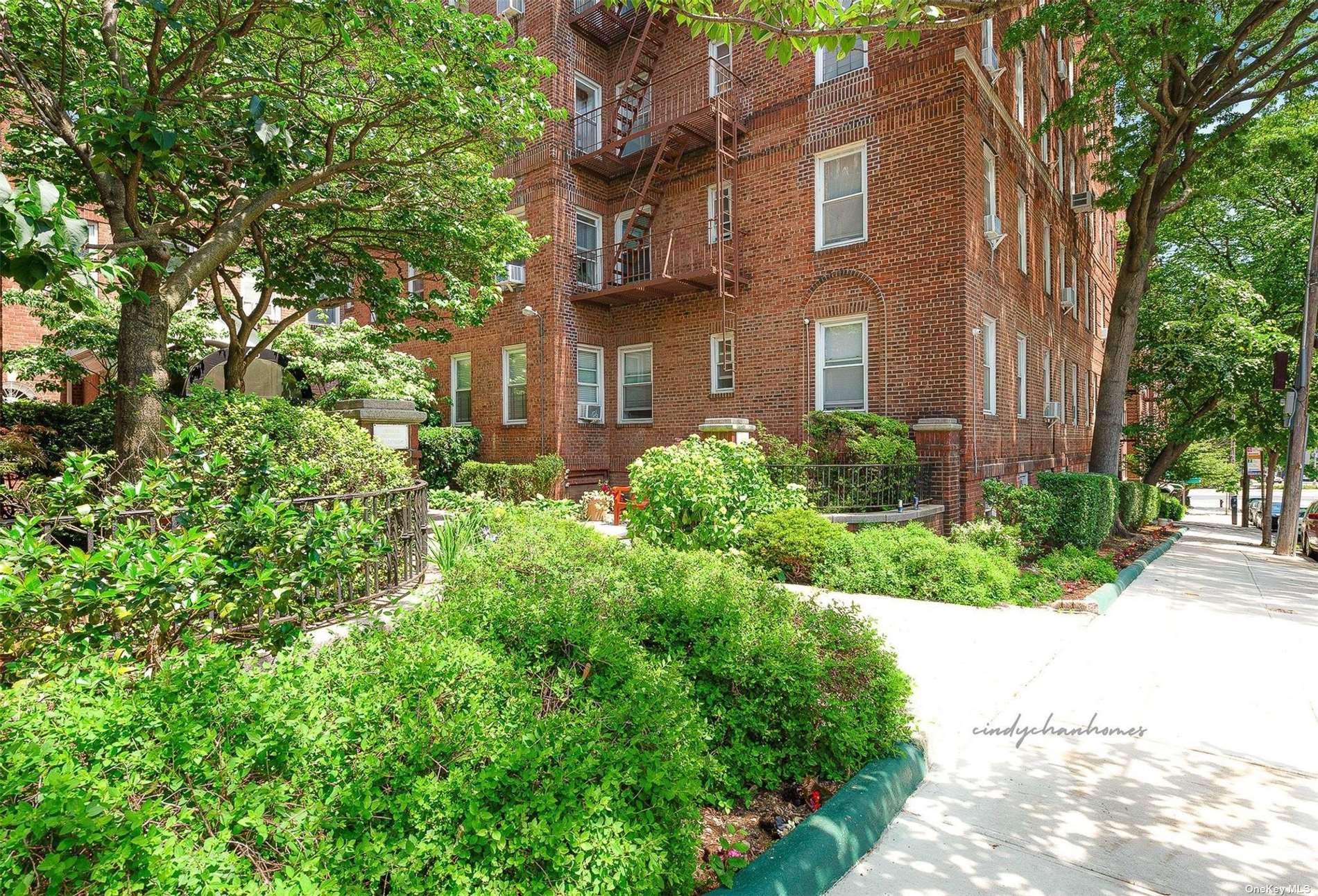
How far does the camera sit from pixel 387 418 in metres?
8.58

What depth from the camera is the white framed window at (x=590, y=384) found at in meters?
15.7

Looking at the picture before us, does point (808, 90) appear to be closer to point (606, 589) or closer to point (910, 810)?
point (606, 589)

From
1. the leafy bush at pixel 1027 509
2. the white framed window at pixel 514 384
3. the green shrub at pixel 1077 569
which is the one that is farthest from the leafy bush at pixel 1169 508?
the white framed window at pixel 514 384

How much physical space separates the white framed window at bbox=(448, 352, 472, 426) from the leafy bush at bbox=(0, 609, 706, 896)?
50.1 feet

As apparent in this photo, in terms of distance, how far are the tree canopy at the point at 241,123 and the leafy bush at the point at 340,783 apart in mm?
3249

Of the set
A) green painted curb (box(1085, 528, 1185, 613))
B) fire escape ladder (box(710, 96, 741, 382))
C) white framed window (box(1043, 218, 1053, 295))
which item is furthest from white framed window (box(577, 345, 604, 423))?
white framed window (box(1043, 218, 1053, 295))

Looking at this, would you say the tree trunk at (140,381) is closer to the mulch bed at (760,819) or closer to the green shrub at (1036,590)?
the mulch bed at (760,819)

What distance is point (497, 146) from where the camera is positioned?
321 inches

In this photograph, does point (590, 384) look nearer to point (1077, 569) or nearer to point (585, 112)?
point (585, 112)

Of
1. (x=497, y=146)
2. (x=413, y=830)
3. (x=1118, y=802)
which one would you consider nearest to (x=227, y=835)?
(x=413, y=830)

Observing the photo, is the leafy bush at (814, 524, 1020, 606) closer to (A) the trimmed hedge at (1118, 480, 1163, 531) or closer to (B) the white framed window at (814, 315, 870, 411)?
(B) the white framed window at (814, 315, 870, 411)

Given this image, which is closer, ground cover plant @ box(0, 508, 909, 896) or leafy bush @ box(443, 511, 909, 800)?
ground cover plant @ box(0, 508, 909, 896)

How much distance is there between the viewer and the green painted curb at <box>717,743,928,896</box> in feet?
8.32

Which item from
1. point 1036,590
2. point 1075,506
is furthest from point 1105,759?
point 1075,506
